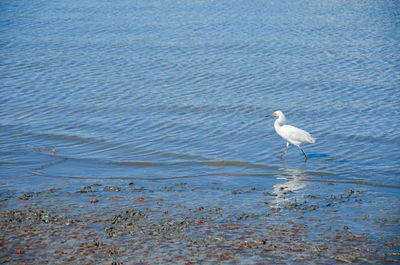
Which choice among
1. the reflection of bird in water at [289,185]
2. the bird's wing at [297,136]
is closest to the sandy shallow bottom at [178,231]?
the reflection of bird in water at [289,185]

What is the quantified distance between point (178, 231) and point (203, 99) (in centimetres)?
1112

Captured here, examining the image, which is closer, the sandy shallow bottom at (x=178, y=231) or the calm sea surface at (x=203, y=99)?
the sandy shallow bottom at (x=178, y=231)

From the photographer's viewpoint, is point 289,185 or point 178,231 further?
point 289,185

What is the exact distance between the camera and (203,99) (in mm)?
19688

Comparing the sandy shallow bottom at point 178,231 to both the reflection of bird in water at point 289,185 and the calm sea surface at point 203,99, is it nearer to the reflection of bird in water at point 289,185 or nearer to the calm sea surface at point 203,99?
the reflection of bird in water at point 289,185

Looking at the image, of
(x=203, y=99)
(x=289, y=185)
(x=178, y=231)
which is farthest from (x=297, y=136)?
(x=178, y=231)

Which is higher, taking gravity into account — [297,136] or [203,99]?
[203,99]

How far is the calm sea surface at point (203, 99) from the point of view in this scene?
13.3 metres

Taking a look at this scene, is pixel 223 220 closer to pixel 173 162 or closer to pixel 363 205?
pixel 363 205

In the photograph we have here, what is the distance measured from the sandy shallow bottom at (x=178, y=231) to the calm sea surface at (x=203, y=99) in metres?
1.44

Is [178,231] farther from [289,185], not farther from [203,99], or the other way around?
[203,99]

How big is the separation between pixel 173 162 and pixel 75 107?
6.62 m

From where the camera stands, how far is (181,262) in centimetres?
789

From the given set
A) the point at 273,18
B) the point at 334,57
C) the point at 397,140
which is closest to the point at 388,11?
the point at 273,18
